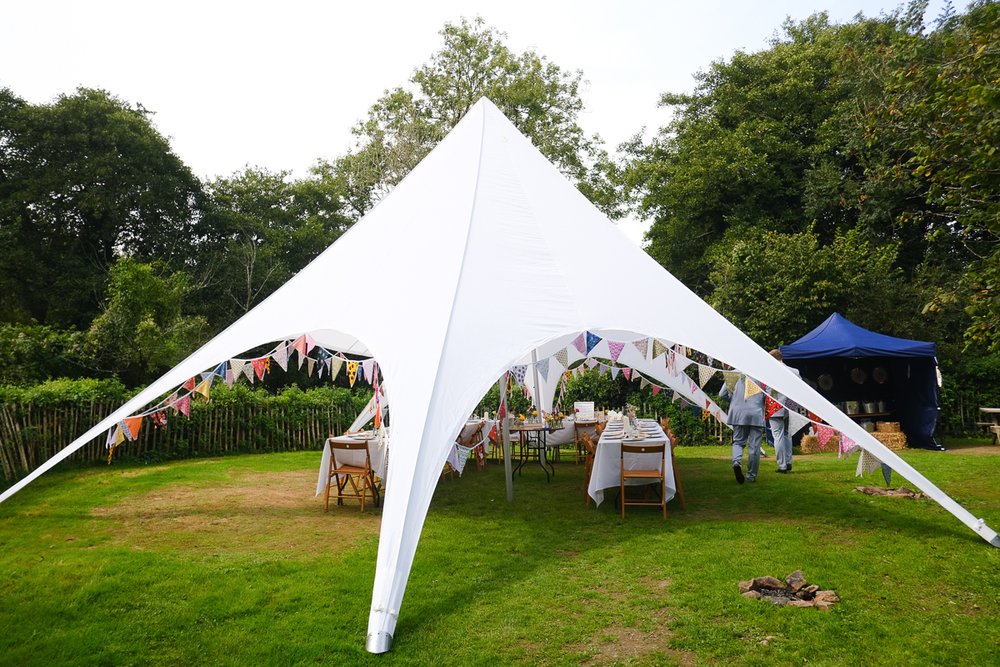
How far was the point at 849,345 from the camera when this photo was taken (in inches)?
397

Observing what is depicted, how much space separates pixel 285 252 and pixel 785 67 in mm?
17815

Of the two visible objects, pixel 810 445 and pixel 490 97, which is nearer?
pixel 810 445

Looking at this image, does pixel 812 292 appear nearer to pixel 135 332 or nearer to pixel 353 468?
pixel 353 468

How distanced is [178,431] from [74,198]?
13.2 meters

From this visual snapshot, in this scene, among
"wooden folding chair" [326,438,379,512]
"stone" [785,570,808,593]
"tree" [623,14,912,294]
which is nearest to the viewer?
"stone" [785,570,808,593]

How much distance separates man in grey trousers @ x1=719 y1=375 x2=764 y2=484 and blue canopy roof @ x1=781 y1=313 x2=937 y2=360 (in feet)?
13.1

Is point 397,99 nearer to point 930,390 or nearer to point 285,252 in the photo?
point 285,252

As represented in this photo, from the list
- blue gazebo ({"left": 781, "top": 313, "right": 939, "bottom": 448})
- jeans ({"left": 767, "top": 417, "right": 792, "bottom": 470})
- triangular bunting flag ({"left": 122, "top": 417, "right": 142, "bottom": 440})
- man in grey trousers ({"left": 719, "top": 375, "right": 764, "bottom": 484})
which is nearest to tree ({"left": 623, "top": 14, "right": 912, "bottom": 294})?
blue gazebo ({"left": 781, "top": 313, "right": 939, "bottom": 448})

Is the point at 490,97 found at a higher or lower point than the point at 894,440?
higher

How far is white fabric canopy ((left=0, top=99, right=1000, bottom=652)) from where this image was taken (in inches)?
165

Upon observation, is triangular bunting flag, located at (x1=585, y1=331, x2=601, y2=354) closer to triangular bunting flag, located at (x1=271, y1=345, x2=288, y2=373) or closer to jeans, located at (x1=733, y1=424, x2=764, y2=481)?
jeans, located at (x1=733, y1=424, x2=764, y2=481)

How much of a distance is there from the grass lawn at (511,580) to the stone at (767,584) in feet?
0.45

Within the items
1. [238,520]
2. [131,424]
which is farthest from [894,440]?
[131,424]

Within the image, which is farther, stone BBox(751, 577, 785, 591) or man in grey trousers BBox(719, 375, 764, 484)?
man in grey trousers BBox(719, 375, 764, 484)
